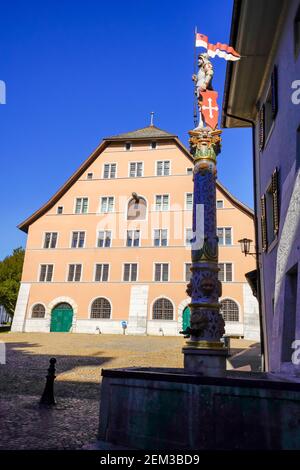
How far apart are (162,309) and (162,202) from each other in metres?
9.67

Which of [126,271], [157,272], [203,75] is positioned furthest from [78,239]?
[203,75]

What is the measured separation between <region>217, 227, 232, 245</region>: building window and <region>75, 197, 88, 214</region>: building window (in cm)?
1292

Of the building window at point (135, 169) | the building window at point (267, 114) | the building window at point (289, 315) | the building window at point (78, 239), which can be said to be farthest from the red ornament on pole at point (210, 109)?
the building window at point (78, 239)

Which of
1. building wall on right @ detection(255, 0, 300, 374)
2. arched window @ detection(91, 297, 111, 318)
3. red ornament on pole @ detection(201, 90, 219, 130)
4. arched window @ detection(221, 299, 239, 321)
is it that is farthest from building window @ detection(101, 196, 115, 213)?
red ornament on pole @ detection(201, 90, 219, 130)

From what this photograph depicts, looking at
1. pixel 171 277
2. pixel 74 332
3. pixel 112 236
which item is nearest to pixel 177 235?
pixel 171 277

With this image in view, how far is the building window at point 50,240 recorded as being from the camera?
35531 millimetres

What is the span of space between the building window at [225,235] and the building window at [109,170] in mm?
11677

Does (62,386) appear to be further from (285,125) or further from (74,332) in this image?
(74,332)

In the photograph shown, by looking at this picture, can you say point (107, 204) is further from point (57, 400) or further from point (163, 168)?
point (57, 400)

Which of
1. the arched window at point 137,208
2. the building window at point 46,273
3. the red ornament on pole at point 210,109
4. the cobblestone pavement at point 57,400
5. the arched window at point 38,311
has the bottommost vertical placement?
the cobblestone pavement at point 57,400

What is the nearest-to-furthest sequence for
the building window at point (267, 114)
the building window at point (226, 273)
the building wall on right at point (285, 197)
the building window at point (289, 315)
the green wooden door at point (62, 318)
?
the building wall on right at point (285, 197) → the building window at point (289, 315) → the building window at point (267, 114) → the building window at point (226, 273) → the green wooden door at point (62, 318)

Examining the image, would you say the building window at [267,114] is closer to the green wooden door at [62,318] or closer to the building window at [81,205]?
the building window at [81,205]

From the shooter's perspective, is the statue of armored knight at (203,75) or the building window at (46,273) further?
the building window at (46,273)

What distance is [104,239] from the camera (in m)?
34.3
